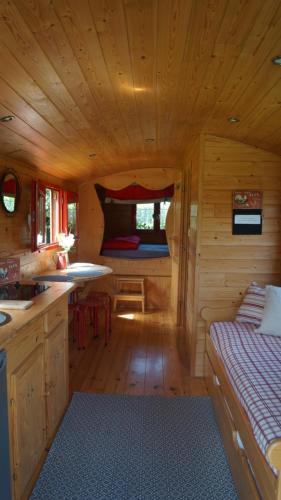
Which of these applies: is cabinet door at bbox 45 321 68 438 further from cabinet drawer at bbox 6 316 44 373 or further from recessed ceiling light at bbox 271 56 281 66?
recessed ceiling light at bbox 271 56 281 66

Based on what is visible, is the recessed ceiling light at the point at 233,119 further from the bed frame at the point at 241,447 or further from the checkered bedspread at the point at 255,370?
the bed frame at the point at 241,447

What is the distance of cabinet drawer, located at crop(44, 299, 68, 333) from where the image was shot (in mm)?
1959

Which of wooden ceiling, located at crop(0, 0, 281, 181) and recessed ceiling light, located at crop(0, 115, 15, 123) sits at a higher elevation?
wooden ceiling, located at crop(0, 0, 281, 181)

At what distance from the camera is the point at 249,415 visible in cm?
159

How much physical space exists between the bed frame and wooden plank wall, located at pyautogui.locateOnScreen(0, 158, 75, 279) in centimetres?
184

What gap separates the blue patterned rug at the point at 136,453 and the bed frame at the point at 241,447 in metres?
0.13

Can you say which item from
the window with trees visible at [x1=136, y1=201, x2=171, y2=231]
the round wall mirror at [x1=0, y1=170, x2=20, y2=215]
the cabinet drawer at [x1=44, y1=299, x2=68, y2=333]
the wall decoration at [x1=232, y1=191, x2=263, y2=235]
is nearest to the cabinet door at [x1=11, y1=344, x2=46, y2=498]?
the cabinet drawer at [x1=44, y1=299, x2=68, y2=333]

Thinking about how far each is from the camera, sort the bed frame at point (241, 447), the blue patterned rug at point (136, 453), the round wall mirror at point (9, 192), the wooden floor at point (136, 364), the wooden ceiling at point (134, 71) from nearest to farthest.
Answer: the wooden ceiling at point (134, 71)
the bed frame at point (241, 447)
the blue patterned rug at point (136, 453)
the round wall mirror at point (9, 192)
the wooden floor at point (136, 364)

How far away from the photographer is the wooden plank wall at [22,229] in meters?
2.62

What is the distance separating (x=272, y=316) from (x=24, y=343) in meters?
1.77

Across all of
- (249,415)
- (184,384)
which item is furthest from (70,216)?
(249,415)

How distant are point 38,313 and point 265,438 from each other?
4.04 ft

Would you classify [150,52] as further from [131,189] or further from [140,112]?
[131,189]

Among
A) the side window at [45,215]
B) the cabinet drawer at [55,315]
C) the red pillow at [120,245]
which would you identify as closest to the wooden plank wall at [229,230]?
the cabinet drawer at [55,315]
